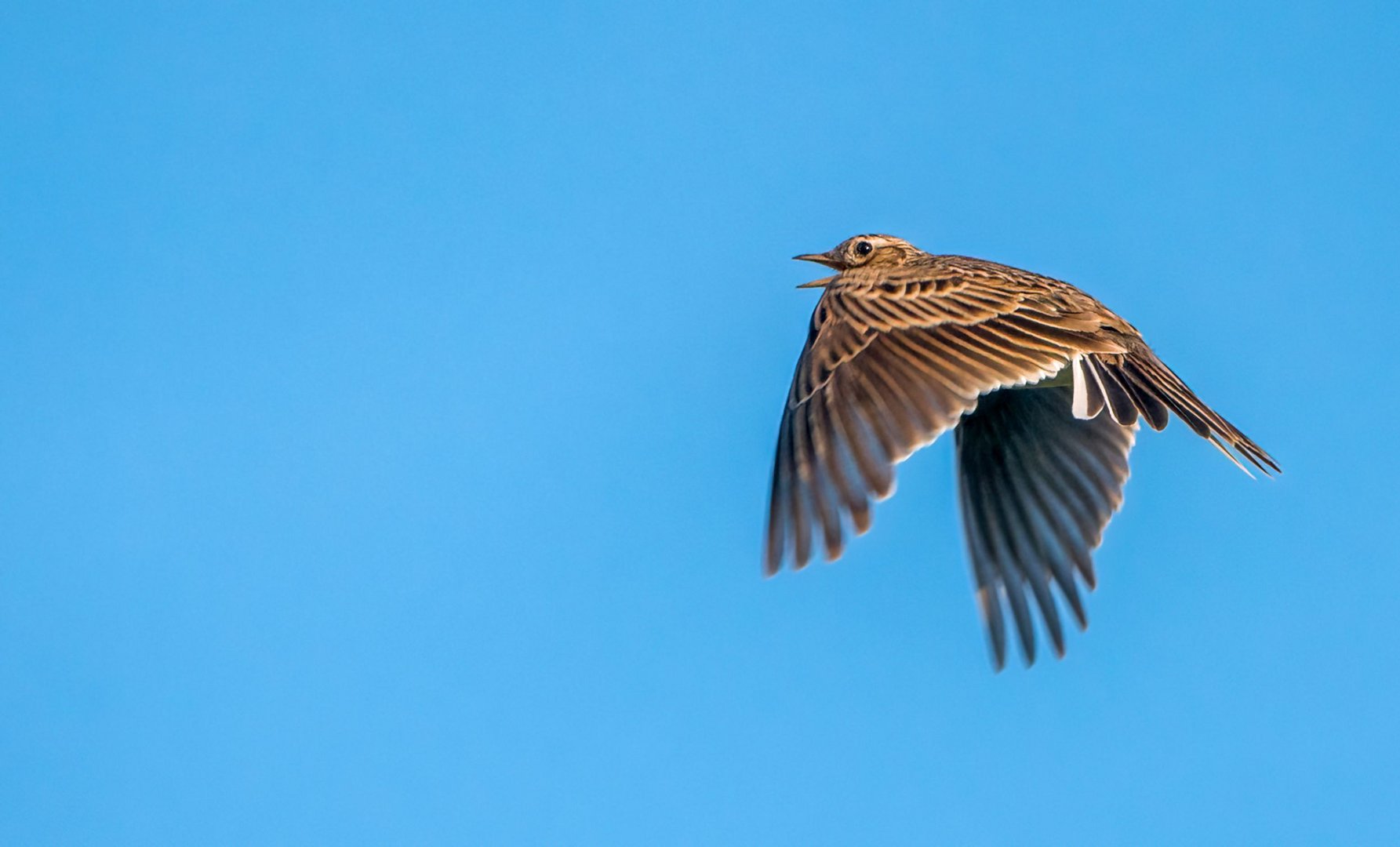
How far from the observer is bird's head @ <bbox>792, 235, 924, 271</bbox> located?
14.2 metres

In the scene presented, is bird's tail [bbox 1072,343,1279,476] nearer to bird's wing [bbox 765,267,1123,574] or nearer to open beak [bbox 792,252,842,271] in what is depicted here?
bird's wing [bbox 765,267,1123,574]

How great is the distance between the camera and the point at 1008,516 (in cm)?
1309

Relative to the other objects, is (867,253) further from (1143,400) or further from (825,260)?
(1143,400)

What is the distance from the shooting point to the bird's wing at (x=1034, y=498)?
12734mm

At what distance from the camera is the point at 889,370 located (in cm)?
1065

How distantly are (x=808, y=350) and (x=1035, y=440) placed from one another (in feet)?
9.02

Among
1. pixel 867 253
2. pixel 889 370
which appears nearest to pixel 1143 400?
pixel 889 370

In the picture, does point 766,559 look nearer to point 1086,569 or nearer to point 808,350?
point 808,350

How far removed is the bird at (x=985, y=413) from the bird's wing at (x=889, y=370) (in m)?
0.01

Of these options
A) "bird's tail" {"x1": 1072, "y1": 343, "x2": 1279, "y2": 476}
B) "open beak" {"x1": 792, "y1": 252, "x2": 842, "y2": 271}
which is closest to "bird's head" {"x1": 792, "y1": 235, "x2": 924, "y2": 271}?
"open beak" {"x1": 792, "y1": 252, "x2": 842, "y2": 271}

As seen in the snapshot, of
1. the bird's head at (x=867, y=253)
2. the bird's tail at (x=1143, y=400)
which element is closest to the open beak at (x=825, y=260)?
the bird's head at (x=867, y=253)

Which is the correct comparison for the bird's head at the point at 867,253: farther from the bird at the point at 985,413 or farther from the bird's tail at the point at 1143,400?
the bird's tail at the point at 1143,400

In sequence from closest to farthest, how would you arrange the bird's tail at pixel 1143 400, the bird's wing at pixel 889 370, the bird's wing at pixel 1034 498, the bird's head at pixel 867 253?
the bird's wing at pixel 889 370 → the bird's tail at pixel 1143 400 → the bird's wing at pixel 1034 498 → the bird's head at pixel 867 253

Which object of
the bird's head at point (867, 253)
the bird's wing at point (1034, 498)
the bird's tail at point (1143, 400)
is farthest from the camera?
the bird's head at point (867, 253)
